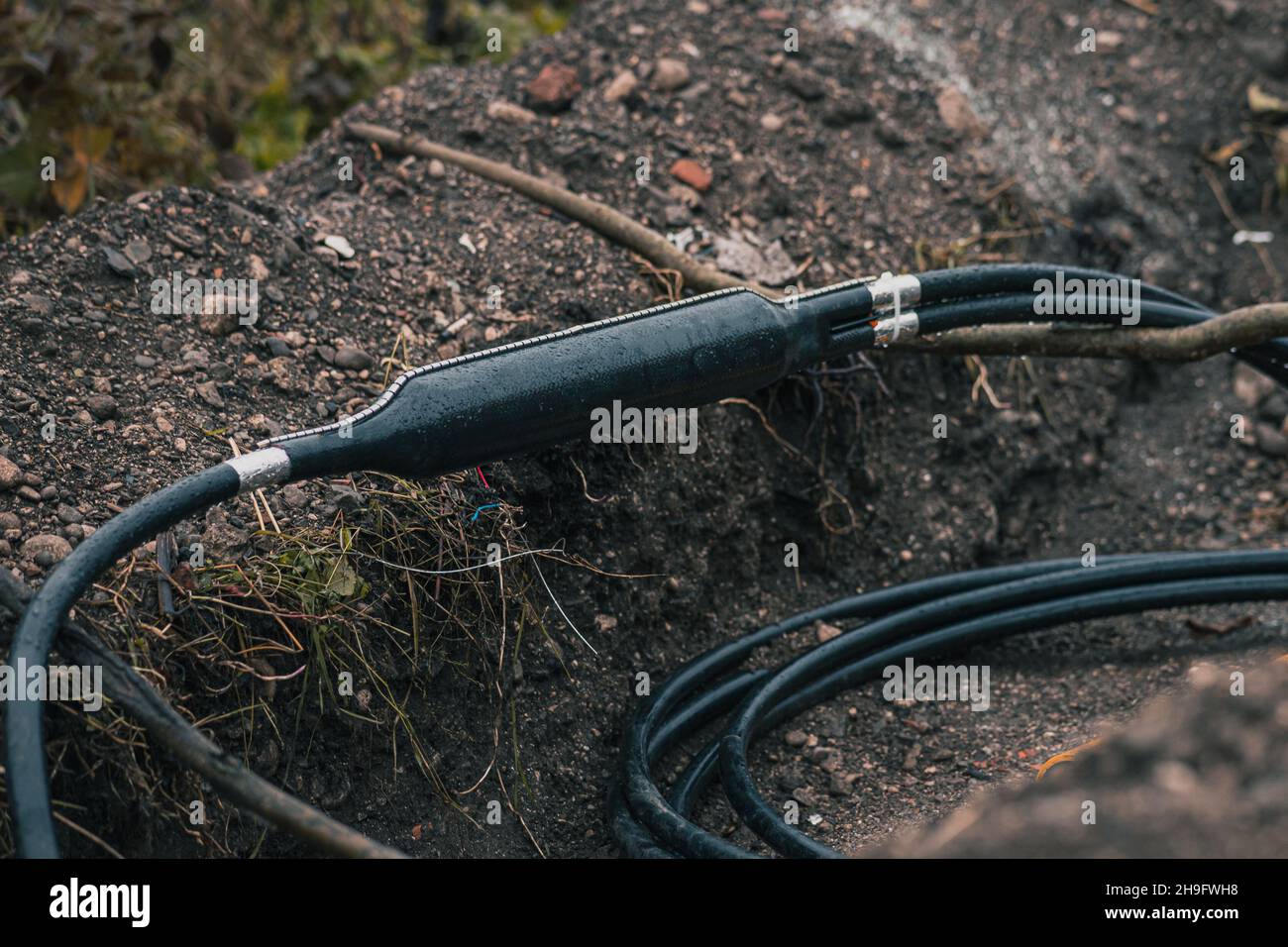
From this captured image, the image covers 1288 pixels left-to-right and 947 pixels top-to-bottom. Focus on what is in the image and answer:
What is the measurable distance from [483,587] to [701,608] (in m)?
0.66

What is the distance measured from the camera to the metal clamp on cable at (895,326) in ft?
8.57

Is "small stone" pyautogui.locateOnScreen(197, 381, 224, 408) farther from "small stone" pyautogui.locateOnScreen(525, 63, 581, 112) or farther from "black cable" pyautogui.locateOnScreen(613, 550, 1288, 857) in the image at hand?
"small stone" pyautogui.locateOnScreen(525, 63, 581, 112)

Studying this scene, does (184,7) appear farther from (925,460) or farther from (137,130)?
(925,460)

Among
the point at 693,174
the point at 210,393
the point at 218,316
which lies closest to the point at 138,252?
the point at 218,316

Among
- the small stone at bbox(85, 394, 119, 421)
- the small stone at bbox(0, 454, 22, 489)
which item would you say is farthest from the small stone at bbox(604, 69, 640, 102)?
the small stone at bbox(0, 454, 22, 489)

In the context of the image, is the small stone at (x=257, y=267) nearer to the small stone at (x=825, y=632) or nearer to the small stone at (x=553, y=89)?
the small stone at (x=553, y=89)

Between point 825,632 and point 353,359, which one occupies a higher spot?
point 353,359

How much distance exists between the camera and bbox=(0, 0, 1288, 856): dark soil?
239 cm

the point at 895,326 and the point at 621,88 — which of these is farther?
the point at 621,88

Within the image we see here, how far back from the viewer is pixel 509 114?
358 centimetres

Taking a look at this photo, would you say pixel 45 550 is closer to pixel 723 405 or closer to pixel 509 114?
pixel 723 405

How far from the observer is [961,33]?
13.9 feet

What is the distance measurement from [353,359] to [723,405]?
864 mm

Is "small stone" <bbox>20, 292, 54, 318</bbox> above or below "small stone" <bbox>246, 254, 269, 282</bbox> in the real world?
below
